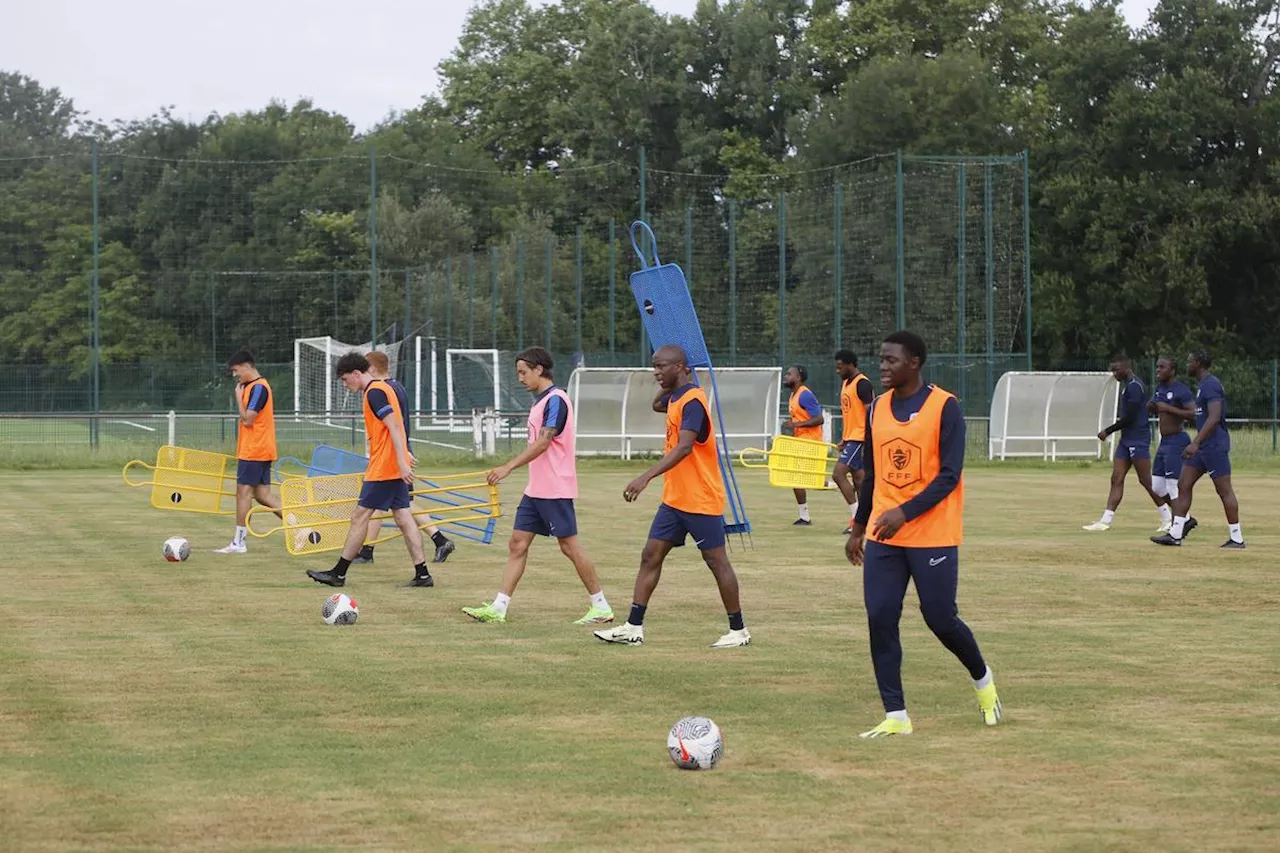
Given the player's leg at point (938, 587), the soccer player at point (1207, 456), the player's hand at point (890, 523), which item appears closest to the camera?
the player's hand at point (890, 523)

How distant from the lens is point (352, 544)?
47.2 ft

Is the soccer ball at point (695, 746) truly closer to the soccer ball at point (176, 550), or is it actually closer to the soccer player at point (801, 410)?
the soccer ball at point (176, 550)

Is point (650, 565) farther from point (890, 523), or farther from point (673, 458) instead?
point (890, 523)

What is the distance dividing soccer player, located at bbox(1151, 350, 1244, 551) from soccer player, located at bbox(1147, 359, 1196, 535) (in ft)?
0.58

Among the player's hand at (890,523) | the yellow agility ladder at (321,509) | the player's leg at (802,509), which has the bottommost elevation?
the player's leg at (802,509)

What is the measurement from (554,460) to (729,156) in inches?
2343

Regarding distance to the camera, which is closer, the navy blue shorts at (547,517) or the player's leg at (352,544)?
the navy blue shorts at (547,517)

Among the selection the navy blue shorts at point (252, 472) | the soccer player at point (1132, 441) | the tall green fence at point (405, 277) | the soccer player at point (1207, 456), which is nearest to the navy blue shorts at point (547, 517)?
the navy blue shorts at point (252, 472)

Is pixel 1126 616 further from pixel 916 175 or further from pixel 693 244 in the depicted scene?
pixel 693 244

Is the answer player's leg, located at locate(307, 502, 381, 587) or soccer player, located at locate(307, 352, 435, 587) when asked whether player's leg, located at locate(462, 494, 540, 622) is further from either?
player's leg, located at locate(307, 502, 381, 587)

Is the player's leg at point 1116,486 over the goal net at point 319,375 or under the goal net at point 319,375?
under

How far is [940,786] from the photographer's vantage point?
24.8 feet

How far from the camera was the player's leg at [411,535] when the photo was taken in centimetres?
1473

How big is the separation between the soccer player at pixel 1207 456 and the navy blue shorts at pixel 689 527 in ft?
27.7
